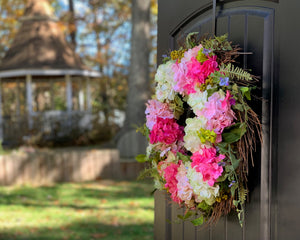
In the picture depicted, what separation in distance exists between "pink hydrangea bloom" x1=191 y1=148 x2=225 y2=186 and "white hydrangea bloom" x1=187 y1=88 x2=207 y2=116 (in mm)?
212

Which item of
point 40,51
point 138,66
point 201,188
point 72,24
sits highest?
point 72,24

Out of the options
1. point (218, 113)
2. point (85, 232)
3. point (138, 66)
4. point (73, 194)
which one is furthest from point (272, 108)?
point (138, 66)

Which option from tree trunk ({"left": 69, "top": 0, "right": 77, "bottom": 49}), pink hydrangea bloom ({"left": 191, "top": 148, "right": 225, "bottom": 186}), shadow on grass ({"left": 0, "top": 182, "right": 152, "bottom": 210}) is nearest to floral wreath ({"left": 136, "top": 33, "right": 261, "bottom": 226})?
pink hydrangea bloom ({"left": 191, "top": 148, "right": 225, "bottom": 186})

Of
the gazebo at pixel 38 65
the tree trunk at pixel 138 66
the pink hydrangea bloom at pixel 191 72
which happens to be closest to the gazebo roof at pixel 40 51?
the gazebo at pixel 38 65

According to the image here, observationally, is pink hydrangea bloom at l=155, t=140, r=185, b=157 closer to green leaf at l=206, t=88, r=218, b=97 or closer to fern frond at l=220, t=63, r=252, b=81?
green leaf at l=206, t=88, r=218, b=97

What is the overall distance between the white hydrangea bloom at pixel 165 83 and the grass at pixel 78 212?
3136 mm

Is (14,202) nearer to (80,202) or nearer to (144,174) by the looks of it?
(80,202)

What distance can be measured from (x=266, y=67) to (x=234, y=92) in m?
0.23

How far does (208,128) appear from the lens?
1922mm

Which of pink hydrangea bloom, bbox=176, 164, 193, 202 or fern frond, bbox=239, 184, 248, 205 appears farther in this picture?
pink hydrangea bloom, bbox=176, 164, 193, 202

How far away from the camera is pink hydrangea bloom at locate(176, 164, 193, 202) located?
2.10m

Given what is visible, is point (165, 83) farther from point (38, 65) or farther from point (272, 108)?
point (38, 65)

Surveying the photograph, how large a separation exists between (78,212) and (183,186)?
4418 millimetres

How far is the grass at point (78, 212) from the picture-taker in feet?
17.1
